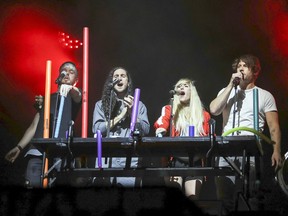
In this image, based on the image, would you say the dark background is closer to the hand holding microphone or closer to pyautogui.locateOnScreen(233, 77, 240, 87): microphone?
the hand holding microphone

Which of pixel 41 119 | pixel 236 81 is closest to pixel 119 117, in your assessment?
pixel 41 119

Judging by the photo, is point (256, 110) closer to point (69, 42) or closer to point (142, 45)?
point (142, 45)

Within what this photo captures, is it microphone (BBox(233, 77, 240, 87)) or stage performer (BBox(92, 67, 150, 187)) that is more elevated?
microphone (BBox(233, 77, 240, 87))

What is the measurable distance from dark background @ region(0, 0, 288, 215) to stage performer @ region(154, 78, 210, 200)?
0.17 m

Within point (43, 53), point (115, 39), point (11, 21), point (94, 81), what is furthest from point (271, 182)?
point (11, 21)

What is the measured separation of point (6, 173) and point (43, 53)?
1.25 m

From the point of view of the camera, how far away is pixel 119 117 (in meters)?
4.37

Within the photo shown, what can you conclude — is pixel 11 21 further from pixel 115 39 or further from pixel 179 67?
pixel 179 67

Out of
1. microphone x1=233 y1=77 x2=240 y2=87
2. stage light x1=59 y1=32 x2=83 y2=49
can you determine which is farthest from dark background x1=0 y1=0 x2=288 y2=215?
microphone x1=233 y1=77 x2=240 y2=87

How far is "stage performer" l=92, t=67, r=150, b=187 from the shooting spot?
413 cm

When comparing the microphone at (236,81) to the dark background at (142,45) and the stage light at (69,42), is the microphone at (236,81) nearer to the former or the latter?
the dark background at (142,45)

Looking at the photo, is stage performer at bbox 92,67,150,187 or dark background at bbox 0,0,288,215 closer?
stage performer at bbox 92,67,150,187

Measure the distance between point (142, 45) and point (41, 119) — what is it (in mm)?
1280

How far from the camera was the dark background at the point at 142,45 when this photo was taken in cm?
495
